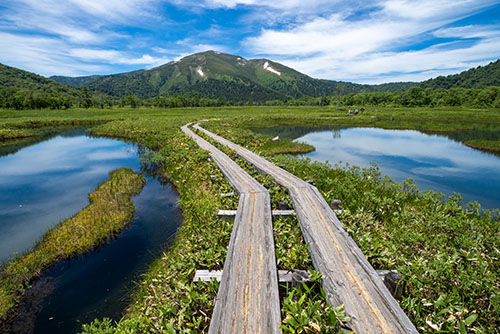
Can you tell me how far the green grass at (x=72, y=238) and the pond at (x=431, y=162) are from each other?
1725 centimetres

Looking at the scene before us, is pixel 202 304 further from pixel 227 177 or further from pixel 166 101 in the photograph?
pixel 166 101

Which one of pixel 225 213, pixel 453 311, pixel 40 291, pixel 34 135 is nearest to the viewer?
pixel 453 311

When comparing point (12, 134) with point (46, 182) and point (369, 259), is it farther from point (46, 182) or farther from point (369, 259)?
point (369, 259)

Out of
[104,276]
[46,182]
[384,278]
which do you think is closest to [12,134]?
[46,182]

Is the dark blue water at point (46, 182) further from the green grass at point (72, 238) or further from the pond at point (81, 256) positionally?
the green grass at point (72, 238)

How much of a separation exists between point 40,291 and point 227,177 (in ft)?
29.6

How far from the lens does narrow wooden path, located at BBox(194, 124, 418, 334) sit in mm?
4217

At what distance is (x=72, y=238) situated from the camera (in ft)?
33.9

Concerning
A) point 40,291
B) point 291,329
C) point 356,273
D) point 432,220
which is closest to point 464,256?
point 432,220

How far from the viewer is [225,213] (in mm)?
9117

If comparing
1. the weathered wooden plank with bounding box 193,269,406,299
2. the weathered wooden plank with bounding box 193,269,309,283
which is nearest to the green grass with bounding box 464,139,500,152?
the weathered wooden plank with bounding box 193,269,406,299

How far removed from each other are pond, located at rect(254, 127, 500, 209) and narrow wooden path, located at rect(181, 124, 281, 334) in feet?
46.8

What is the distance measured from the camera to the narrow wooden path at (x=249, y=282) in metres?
4.25

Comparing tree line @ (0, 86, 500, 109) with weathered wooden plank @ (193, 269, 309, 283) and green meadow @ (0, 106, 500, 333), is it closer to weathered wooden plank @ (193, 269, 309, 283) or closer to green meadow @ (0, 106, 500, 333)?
green meadow @ (0, 106, 500, 333)
